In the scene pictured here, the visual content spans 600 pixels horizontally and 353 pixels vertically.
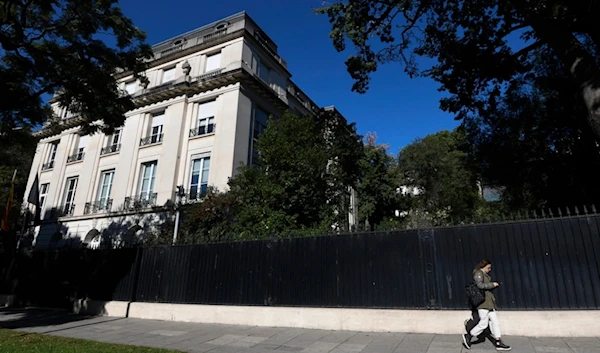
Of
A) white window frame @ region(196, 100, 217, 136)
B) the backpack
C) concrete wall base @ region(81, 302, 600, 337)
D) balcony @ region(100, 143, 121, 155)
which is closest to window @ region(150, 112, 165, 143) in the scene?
white window frame @ region(196, 100, 217, 136)

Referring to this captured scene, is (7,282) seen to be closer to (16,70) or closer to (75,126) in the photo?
(16,70)

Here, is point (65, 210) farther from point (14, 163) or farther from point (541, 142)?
point (541, 142)

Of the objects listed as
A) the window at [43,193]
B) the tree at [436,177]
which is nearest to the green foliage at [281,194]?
the tree at [436,177]

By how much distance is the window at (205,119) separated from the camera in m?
21.0

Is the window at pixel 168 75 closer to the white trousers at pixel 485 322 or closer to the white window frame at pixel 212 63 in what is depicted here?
the white window frame at pixel 212 63

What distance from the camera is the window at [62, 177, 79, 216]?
2448 centimetres

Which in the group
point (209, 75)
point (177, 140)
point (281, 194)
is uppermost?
point (209, 75)

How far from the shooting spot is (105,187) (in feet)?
77.0

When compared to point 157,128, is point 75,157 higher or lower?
lower

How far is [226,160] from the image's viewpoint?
62.3 feet

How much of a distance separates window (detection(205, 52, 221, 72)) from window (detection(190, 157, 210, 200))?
6.27m

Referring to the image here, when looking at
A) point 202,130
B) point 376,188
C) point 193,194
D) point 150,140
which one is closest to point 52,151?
point 150,140

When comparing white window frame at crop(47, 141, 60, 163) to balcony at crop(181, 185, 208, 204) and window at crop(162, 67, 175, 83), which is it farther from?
balcony at crop(181, 185, 208, 204)

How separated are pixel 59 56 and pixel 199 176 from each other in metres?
9.29
